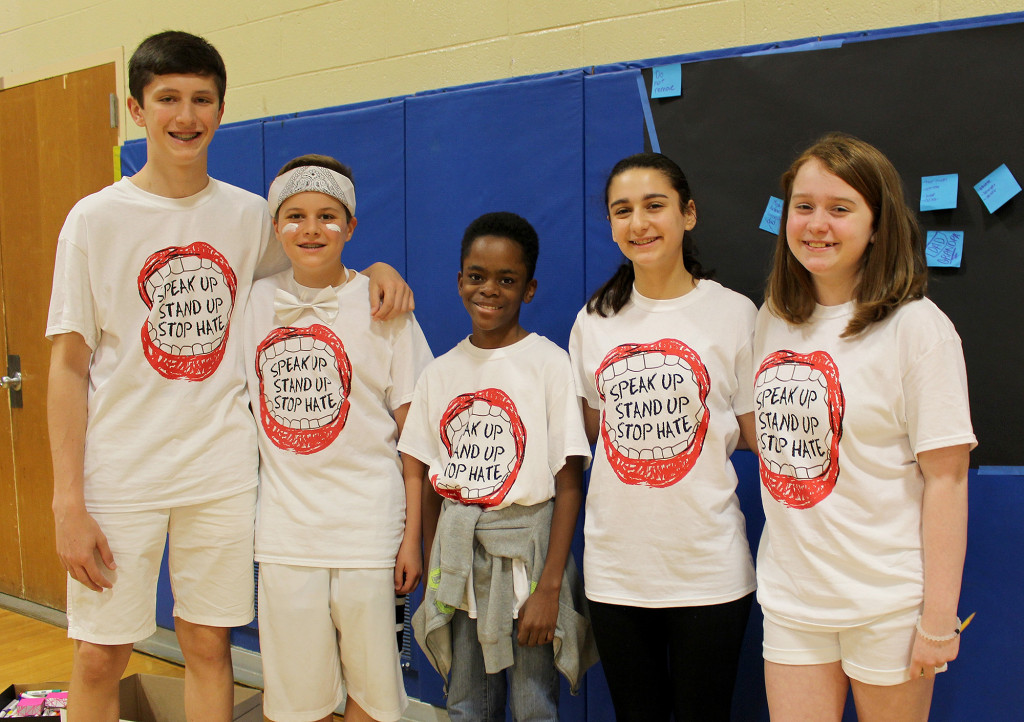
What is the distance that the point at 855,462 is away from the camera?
1.42 m

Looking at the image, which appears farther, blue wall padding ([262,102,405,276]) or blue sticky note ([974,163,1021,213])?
blue wall padding ([262,102,405,276])

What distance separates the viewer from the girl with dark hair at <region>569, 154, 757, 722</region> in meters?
1.59

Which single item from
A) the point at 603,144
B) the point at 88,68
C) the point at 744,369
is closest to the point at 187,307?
the point at 603,144

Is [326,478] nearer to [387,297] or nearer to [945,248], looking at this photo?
[387,297]

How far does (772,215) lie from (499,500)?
0.96 meters

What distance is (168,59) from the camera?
69.0 inches

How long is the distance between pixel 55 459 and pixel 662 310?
137 centimetres

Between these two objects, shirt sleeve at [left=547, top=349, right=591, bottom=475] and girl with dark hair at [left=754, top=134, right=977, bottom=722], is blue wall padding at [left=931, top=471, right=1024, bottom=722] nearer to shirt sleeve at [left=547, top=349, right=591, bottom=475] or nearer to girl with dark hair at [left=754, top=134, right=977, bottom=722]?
girl with dark hair at [left=754, top=134, right=977, bottom=722]

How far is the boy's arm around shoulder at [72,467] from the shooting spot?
5.49 feet

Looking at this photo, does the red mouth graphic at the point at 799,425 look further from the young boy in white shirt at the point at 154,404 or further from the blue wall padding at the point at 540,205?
the young boy in white shirt at the point at 154,404

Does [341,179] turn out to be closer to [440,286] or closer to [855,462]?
[440,286]

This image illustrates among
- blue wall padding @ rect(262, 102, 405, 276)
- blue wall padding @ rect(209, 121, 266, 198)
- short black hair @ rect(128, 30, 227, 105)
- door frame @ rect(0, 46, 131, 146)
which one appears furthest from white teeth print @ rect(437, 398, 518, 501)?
door frame @ rect(0, 46, 131, 146)

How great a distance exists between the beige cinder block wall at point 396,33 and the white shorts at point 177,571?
61.3 inches

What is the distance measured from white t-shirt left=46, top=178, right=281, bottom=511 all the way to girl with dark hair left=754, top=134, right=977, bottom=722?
3.95 feet
